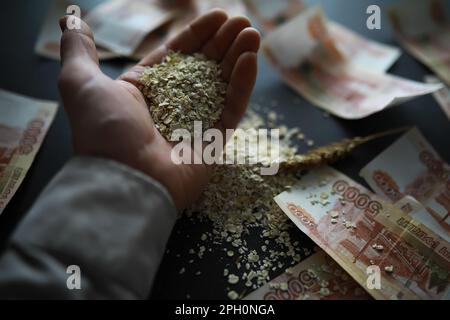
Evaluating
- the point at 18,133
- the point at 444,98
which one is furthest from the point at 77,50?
the point at 444,98

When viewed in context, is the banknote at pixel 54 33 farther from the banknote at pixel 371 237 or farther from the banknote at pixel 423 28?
the banknote at pixel 423 28

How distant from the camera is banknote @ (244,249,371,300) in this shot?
0.68 meters

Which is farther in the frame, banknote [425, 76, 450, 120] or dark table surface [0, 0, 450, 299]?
banknote [425, 76, 450, 120]

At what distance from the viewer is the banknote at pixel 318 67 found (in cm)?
100

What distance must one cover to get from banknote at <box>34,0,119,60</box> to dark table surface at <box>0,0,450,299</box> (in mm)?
19

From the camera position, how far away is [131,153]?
2.10 feet

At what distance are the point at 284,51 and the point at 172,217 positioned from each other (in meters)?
0.60

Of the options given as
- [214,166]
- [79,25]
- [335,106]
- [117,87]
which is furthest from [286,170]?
[79,25]

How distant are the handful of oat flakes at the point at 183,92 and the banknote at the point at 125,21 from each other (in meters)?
0.28

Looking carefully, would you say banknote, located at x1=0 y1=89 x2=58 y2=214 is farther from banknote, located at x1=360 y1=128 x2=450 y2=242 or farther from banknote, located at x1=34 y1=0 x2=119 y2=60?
banknote, located at x1=360 y1=128 x2=450 y2=242

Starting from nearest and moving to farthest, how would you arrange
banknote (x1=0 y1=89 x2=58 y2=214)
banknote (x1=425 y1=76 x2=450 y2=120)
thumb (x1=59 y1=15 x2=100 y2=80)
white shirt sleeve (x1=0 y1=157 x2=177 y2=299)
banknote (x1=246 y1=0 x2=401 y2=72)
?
white shirt sleeve (x1=0 y1=157 x2=177 y2=299) < thumb (x1=59 y1=15 x2=100 y2=80) < banknote (x1=0 y1=89 x2=58 y2=214) < banknote (x1=425 y1=76 x2=450 y2=120) < banknote (x1=246 y1=0 x2=401 y2=72)

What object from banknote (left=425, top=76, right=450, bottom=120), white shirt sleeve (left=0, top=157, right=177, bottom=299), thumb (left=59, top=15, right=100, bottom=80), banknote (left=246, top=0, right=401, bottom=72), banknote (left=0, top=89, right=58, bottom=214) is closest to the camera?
white shirt sleeve (left=0, top=157, right=177, bottom=299)

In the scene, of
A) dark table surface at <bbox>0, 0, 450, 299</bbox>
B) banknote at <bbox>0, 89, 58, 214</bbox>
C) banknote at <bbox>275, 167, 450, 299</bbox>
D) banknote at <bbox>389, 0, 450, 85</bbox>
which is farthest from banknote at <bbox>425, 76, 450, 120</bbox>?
banknote at <bbox>0, 89, 58, 214</bbox>

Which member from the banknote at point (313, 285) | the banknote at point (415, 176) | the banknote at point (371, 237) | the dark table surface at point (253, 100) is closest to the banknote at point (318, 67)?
the dark table surface at point (253, 100)
